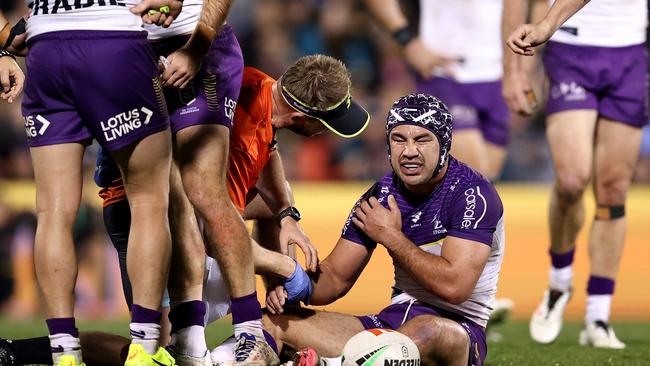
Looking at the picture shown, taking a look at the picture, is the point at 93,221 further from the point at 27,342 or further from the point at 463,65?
the point at 27,342

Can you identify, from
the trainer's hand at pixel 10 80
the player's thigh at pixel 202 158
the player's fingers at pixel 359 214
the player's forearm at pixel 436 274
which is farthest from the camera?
the player's fingers at pixel 359 214

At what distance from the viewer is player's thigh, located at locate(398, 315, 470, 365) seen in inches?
211

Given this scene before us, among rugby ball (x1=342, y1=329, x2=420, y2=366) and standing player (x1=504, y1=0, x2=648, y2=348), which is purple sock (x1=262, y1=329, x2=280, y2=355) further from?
standing player (x1=504, y1=0, x2=648, y2=348)

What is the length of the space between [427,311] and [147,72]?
1.80 m

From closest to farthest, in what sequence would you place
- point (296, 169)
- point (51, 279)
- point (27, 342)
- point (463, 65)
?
point (51, 279) → point (27, 342) → point (463, 65) → point (296, 169)

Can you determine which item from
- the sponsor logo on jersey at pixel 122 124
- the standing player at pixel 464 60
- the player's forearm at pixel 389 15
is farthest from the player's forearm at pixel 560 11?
the player's forearm at pixel 389 15

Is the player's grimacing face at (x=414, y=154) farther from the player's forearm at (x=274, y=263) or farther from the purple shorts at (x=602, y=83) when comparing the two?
the purple shorts at (x=602, y=83)

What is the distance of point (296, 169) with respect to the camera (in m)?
13.5

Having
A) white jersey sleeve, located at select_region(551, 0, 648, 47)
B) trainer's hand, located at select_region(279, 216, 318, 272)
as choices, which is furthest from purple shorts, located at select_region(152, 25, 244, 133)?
white jersey sleeve, located at select_region(551, 0, 648, 47)

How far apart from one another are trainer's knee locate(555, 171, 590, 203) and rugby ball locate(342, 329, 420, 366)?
10.2 feet

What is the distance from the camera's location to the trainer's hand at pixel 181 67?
5445 mm

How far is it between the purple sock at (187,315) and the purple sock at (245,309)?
0.21 m

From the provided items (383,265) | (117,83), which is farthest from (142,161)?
(383,265)

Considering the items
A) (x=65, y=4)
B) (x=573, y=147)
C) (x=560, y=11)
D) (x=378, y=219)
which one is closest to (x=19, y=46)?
(x=65, y=4)
